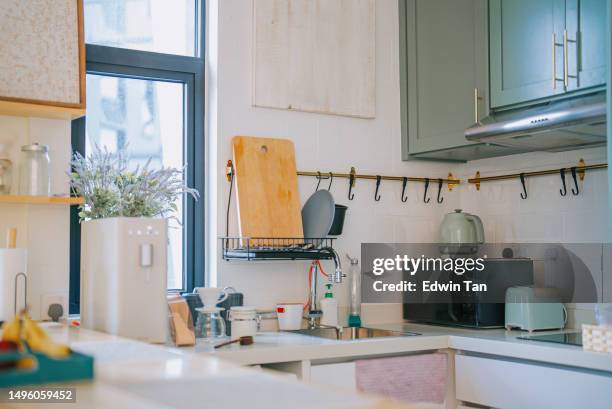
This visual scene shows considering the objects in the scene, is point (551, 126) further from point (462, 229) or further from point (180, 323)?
point (180, 323)

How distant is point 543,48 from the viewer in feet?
9.64

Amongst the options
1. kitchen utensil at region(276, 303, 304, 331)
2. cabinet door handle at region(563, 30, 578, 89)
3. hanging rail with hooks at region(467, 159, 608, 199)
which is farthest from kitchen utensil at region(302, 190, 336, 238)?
cabinet door handle at region(563, 30, 578, 89)

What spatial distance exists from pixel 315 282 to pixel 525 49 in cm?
124

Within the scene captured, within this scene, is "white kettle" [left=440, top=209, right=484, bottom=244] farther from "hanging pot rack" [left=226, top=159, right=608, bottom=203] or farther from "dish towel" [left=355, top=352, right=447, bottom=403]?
"dish towel" [left=355, top=352, right=447, bottom=403]

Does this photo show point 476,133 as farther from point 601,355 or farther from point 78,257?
point 78,257

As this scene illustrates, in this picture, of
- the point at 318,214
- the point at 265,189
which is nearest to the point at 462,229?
the point at 318,214

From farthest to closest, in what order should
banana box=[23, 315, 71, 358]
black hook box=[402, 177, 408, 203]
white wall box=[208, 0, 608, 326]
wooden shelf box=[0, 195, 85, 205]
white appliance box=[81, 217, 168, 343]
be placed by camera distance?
black hook box=[402, 177, 408, 203], white wall box=[208, 0, 608, 326], wooden shelf box=[0, 195, 85, 205], white appliance box=[81, 217, 168, 343], banana box=[23, 315, 71, 358]

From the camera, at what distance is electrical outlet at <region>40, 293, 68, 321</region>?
259 centimetres

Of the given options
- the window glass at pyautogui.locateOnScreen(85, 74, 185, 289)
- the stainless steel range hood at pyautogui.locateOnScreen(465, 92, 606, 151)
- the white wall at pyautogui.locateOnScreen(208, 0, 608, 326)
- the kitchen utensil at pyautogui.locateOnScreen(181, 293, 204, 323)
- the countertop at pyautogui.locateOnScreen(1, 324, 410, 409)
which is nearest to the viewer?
the countertop at pyautogui.locateOnScreen(1, 324, 410, 409)

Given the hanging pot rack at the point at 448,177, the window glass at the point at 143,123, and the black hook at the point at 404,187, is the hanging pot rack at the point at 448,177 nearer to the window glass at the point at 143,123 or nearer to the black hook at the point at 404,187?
the black hook at the point at 404,187

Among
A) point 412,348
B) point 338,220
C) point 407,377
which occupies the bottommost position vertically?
point 407,377

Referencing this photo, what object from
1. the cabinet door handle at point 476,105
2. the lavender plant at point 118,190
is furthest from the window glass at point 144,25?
the cabinet door handle at point 476,105

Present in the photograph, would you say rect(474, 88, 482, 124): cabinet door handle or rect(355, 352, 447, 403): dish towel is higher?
rect(474, 88, 482, 124): cabinet door handle

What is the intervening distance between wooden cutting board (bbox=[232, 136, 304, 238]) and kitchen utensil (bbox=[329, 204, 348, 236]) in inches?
5.9
